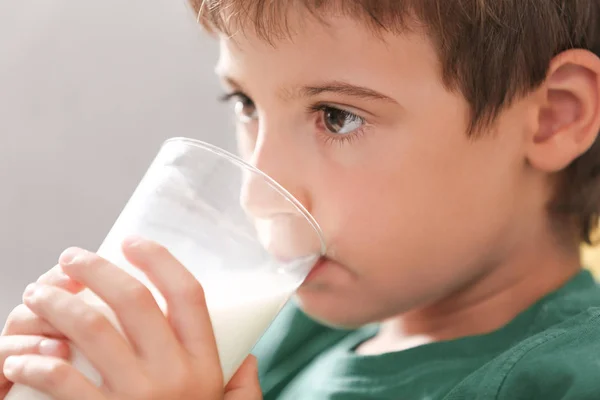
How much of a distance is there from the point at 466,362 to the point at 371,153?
0.24m

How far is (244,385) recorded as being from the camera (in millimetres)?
809

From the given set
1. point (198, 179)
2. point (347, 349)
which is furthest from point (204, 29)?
point (347, 349)

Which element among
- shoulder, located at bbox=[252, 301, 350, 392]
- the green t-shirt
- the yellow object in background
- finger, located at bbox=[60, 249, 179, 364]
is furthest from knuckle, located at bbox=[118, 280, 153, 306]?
the yellow object in background

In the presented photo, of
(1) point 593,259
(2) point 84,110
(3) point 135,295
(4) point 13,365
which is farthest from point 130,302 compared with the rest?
(2) point 84,110

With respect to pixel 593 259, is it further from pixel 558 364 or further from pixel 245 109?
pixel 245 109

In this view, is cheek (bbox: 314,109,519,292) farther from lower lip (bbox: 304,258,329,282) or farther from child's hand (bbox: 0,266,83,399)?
child's hand (bbox: 0,266,83,399)

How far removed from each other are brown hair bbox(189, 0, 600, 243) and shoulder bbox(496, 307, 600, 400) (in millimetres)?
199

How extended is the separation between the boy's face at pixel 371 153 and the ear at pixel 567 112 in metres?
0.03

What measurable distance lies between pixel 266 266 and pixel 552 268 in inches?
14.1

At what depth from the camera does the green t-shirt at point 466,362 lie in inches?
30.1

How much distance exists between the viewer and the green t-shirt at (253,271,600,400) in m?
0.77

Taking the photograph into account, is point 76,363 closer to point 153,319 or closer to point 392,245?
point 153,319

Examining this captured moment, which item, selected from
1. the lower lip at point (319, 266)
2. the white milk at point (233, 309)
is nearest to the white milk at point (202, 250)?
the white milk at point (233, 309)

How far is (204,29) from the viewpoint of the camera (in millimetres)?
904
